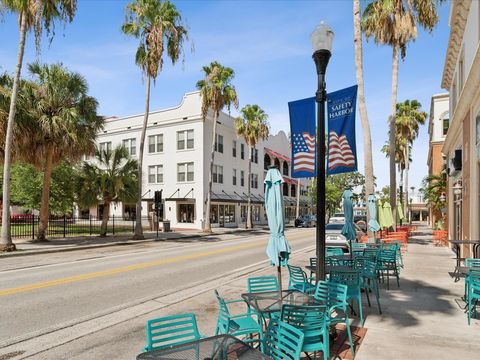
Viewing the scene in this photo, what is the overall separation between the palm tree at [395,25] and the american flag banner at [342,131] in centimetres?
1423

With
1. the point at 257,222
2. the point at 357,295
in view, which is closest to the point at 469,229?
the point at 357,295

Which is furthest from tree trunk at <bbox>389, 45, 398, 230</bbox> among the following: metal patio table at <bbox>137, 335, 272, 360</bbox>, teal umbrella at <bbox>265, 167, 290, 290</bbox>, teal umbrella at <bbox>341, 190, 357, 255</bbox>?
metal patio table at <bbox>137, 335, 272, 360</bbox>

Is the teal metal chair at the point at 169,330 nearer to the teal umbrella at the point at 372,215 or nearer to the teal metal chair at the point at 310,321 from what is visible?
the teal metal chair at the point at 310,321

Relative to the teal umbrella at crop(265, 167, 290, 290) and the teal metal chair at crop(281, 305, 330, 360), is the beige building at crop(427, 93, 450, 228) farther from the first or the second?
the teal metal chair at crop(281, 305, 330, 360)

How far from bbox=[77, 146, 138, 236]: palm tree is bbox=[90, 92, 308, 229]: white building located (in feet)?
37.6

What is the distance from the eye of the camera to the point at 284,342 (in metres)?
4.11

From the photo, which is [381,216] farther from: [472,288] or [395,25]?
[472,288]

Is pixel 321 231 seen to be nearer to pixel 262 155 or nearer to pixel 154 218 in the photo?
pixel 154 218

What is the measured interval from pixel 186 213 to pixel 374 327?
3339 cm

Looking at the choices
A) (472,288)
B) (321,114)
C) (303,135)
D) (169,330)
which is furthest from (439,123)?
(169,330)

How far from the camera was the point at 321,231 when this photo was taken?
6.30 meters

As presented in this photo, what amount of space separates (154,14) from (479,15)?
21.4m

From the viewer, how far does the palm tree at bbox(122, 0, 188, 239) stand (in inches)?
1008

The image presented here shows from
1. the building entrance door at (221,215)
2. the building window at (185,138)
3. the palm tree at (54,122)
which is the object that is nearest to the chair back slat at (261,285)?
the palm tree at (54,122)
